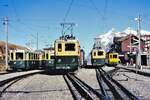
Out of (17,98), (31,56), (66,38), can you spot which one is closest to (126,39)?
(31,56)

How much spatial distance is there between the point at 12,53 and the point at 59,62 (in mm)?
14057

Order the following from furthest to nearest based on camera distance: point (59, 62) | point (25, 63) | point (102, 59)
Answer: point (102, 59), point (25, 63), point (59, 62)

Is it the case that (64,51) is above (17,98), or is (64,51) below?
above

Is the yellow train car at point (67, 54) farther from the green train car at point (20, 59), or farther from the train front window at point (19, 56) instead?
the train front window at point (19, 56)

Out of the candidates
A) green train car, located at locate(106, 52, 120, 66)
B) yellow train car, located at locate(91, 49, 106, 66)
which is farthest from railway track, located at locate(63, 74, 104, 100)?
green train car, located at locate(106, 52, 120, 66)

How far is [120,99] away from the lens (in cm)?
1439

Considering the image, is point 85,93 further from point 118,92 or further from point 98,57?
point 98,57

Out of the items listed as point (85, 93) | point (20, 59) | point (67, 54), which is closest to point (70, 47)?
point (67, 54)

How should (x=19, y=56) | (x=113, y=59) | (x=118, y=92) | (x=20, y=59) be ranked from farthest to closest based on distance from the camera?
1. (x=113, y=59)
2. (x=19, y=56)
3. (x=20, y=59)
4. (x=118, y=92)

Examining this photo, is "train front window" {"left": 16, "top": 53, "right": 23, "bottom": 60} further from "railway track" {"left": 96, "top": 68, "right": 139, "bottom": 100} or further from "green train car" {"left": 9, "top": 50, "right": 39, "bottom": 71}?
"railway track" {"left": 96, "top": 68, "right": 139, "bottom": 100}

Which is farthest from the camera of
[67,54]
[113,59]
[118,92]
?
[113,59]

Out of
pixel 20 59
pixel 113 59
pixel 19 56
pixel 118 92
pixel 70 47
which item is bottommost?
pixel 118 92

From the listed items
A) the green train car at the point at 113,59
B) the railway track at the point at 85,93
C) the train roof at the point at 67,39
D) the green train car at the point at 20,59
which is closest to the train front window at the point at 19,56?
the green train car at the point at 20,59

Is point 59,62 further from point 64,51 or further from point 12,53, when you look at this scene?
point 12,53
